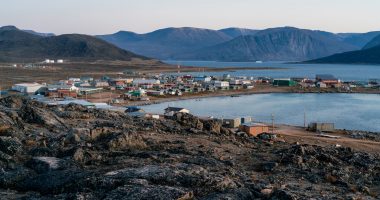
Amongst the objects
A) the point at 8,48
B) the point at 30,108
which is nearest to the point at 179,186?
the point at 30,108

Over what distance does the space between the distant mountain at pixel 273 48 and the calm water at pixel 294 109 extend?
134498 millimetres

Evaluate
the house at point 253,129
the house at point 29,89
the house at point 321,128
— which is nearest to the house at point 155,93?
the house at point 29,89

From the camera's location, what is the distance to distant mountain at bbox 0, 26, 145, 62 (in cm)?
8025

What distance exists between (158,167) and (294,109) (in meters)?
21.3

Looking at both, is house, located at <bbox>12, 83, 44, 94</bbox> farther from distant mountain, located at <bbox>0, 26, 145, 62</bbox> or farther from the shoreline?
distant mountain, located at <bbox>0, 26, 145, 62</bbox>

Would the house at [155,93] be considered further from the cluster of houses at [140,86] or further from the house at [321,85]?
the house at [321,85]

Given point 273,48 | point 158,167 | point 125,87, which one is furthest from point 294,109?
point 273,48

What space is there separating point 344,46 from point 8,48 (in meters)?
150

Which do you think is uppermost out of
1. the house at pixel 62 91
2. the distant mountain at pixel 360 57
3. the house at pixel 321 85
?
the distant mountain at pixel 360 57

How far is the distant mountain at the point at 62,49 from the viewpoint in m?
80.2

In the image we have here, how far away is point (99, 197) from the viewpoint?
3.82 m

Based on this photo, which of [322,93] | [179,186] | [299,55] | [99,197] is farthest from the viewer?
[299,55]

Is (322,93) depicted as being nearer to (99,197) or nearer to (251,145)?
(251,145)

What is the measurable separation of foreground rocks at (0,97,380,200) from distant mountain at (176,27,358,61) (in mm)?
157870
